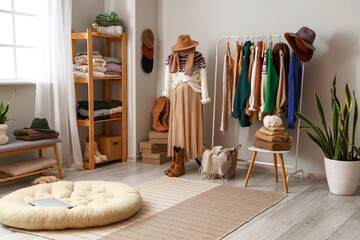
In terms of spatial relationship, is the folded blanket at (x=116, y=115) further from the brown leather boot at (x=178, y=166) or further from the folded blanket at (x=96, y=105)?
the brown leather boot at (x=178, y=166)

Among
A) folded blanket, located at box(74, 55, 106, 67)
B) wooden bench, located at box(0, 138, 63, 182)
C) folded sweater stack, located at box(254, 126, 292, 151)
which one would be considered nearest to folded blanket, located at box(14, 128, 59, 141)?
wooden bench, located at box(0, 138, 63, 182)

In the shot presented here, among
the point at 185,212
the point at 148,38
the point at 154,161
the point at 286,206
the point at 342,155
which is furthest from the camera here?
the point at 148,38

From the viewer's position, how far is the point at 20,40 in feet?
14.4

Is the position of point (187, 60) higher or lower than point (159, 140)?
higher

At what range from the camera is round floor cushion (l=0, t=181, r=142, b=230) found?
9.55ft

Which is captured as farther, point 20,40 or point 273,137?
point 20,40

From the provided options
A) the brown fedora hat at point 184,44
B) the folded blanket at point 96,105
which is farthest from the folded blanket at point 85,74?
the brown fedora hat at point 184,44

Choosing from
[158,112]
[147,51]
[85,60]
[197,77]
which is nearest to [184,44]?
[197,77]

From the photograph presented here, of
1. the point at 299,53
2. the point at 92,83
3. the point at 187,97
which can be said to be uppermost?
the point at 299,53

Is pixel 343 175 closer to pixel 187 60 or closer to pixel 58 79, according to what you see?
pixel 187 60

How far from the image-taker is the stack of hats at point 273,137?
13.0ft

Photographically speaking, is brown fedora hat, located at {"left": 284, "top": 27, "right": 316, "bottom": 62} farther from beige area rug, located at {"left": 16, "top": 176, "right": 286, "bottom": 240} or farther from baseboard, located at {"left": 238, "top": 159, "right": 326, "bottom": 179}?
beige area rug, located at {"left": 16, "top": 176, "right": 286, "bottom": 240}

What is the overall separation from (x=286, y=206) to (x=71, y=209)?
5.69 ft

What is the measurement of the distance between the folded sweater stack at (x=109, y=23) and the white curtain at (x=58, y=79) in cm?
39
